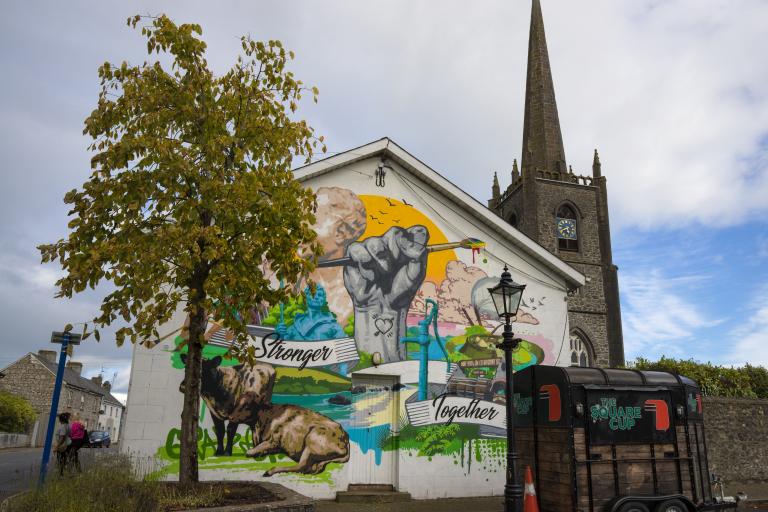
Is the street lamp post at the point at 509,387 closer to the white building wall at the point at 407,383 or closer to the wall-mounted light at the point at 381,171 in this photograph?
the white building wall at the point at 407,383

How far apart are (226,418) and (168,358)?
66.7 inches

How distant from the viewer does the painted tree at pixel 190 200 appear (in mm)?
7508

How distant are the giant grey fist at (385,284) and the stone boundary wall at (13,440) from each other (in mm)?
30783

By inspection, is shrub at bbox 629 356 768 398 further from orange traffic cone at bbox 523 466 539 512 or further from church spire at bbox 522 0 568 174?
church spire at bbox 522 0 568 174

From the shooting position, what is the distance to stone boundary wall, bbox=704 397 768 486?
16062mm

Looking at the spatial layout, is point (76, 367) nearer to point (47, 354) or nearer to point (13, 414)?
point (47, 354)

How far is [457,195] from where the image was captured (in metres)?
14.4

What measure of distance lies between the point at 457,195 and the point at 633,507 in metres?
8.14

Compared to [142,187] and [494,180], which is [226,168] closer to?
[142,187]

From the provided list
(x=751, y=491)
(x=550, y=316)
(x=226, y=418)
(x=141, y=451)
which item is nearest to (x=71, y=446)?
(x=141, y=451)

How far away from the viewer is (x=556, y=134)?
4462 cm

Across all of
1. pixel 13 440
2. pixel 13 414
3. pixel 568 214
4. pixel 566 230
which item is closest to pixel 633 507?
pixel 566 230

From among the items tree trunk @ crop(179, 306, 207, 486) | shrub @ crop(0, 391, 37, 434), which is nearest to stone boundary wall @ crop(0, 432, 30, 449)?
shrub @ crop(0, 391, 37, 434)

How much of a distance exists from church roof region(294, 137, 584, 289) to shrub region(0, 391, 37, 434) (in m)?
33.8
